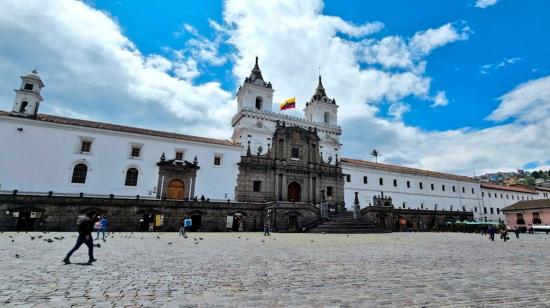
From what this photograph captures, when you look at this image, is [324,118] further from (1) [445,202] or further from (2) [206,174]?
(1) [445,202]

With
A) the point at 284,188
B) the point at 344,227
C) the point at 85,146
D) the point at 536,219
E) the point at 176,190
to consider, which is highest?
the point at 85,146

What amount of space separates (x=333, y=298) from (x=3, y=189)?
32.7 m

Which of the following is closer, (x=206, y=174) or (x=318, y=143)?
(x=206, y=174)

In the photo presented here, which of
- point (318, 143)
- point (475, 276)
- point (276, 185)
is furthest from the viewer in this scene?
point (318, 143)

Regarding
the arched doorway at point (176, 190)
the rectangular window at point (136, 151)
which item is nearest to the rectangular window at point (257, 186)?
the arched doorway at point (176, 190)

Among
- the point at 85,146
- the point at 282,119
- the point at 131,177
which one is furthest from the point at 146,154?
the point at 282,119

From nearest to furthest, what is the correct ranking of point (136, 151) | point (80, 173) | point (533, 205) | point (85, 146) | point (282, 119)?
point (80, 173), point (85, 146), point (136, 151), point (282, 119), point (533, 205)

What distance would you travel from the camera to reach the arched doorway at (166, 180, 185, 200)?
3158 centimetres

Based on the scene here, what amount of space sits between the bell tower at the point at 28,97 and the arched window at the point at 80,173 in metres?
7.10

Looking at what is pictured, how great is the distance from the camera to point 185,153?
33.5m

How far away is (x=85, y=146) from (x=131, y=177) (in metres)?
5.54

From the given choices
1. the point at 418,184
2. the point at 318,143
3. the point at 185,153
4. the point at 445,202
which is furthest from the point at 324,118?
the point at 445,202

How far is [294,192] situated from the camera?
38250 millimetres

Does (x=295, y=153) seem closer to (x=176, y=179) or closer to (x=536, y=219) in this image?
(x=176, y=179)
